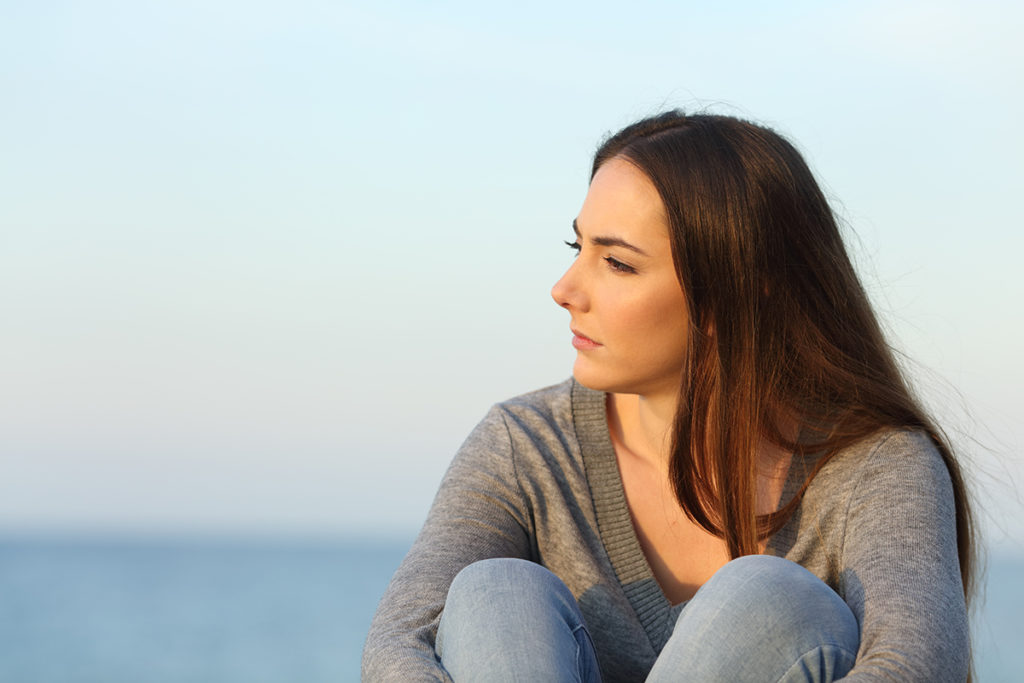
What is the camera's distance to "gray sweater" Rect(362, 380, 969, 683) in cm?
183

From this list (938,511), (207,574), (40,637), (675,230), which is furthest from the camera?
(207,574)

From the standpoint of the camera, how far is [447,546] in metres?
2.25

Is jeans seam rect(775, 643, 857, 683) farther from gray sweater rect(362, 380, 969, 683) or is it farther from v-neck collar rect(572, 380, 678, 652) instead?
v-neck collar rect(572, 380, 678, 652)

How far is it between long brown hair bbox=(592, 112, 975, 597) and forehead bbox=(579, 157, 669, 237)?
0.07 ft

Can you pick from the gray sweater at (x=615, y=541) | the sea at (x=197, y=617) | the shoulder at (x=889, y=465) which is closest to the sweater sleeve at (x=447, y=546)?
the gray sweater at (x=615, y=541)

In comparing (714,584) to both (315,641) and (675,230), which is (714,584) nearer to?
(675,230)

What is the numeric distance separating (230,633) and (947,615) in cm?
2308

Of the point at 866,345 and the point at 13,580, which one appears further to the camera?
the point at 13,580

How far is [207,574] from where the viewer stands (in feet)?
132

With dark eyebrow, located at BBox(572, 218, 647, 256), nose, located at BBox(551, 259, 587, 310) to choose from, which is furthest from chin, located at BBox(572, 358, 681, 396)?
dark eyebrow, located at BBox(572, 218, 647, 256)

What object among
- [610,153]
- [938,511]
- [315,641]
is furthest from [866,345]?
[315,641]

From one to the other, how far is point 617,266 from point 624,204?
0.14 m

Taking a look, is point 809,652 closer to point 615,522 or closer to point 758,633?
point 758,633

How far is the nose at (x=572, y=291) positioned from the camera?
2.32 metres
